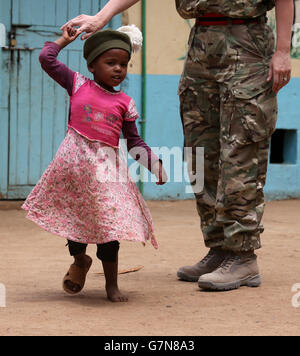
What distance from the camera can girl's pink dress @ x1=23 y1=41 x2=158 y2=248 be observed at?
10.9 ft

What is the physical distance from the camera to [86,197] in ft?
11.0

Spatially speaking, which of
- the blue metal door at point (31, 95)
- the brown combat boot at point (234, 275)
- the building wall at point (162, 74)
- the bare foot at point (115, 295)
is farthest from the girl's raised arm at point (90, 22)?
the building wall at point (162, 74)

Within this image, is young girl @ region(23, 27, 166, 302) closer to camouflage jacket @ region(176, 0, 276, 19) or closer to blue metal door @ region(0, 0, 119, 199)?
camouflage jacket @ region(176, 0, 276, 19)

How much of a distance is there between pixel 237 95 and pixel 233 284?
966 millimetres

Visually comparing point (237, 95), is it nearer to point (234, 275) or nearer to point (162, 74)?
point (234, 275)

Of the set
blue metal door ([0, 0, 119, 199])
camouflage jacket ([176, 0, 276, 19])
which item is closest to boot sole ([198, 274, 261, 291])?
camouflage jacket ([176, 0, 276, 19])

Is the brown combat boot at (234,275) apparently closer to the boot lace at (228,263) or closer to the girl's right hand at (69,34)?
the boot lace at (228,263)

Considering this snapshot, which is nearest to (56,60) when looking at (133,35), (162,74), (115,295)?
(133,35)

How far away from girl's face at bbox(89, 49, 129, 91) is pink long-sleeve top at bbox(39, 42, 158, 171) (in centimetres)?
7

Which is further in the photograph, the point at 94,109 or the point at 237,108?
the point at 237,108

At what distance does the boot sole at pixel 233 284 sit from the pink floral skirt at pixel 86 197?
0.48 meters

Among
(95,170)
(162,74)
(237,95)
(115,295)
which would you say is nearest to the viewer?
(95,170)

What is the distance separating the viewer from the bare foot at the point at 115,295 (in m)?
3.48

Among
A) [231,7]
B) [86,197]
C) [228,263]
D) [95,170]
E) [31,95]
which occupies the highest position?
[231,7]
